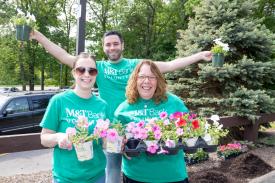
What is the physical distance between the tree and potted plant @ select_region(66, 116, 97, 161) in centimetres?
566

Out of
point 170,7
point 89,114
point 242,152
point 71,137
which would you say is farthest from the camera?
point 170,7

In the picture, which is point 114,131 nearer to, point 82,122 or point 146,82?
point 82,122

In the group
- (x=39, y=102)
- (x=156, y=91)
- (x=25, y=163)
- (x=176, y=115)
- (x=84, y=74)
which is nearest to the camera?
(x=84, y=74)

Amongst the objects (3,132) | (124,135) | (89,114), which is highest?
(89,114)

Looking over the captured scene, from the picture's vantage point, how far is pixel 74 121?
2.46 m

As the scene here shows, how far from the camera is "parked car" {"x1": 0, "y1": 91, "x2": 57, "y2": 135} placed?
10414mm

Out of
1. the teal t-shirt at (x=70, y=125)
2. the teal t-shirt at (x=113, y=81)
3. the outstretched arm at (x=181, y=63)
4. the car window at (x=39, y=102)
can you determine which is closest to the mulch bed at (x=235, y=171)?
the outstretched arm at (x=181, y=63)

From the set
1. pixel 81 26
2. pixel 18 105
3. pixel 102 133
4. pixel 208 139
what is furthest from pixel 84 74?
pixel 18 105

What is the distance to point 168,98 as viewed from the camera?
2.93 meters

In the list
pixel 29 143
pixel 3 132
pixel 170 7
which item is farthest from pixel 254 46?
pixel 170 7

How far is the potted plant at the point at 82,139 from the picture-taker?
228cm

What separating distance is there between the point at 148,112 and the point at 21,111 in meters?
8.86

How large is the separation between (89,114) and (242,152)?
5.22 m

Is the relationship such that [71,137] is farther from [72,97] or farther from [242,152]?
[242,152]
